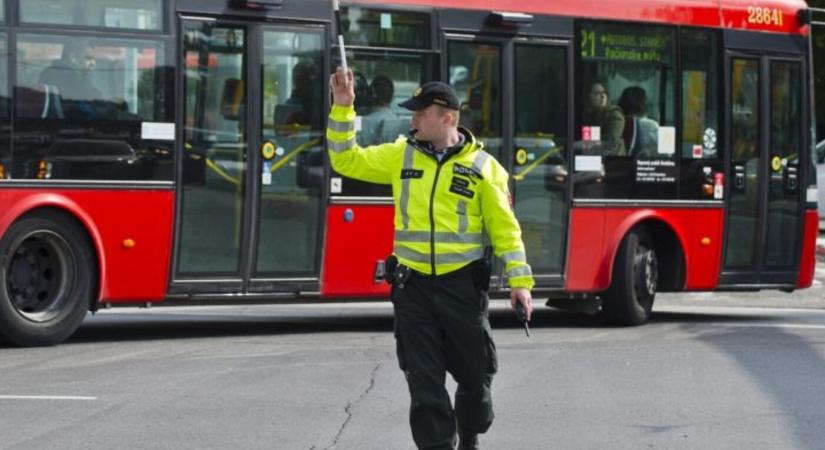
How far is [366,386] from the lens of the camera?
11195mm

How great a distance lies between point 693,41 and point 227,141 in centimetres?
480

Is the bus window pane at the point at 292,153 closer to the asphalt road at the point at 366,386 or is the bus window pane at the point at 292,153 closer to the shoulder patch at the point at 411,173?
the asphalt road at the point at 366,386

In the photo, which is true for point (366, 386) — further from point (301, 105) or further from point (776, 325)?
point (776, 325)

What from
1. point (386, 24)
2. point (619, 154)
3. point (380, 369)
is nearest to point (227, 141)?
point (386, 24)

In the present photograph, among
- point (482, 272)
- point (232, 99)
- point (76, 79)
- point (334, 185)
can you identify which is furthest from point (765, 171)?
point (482, 272)

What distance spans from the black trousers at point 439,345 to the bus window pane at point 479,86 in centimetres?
731

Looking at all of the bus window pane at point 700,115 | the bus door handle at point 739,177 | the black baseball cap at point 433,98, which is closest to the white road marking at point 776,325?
the bus window pane at point 700,115

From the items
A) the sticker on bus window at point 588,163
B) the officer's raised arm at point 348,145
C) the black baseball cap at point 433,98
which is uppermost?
the black baseball cap at point 433,98

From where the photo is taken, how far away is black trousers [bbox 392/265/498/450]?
768 centimetres

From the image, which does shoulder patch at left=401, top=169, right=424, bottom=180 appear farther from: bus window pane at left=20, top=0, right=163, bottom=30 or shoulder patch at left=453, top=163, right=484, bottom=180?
bus window pane at left=20, top=0, right=163, bottom=30

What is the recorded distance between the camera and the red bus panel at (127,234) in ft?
43.0

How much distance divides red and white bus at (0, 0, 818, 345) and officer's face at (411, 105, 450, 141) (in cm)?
557

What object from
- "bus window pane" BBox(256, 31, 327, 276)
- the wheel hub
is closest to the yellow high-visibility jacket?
the wheel hub

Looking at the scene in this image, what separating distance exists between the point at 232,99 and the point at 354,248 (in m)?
1.53
